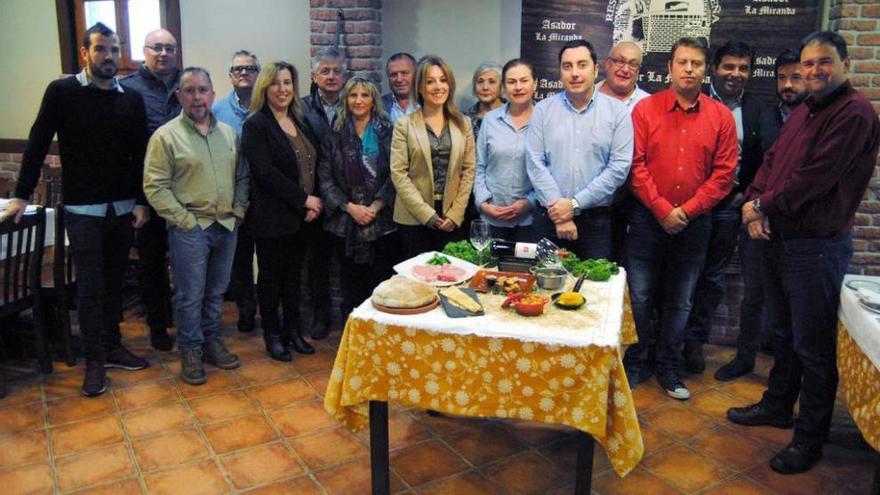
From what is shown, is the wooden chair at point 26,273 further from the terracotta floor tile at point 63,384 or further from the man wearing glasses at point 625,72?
the man wearing glasses at point 625,72

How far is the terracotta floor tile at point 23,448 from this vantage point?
2892 millimetres

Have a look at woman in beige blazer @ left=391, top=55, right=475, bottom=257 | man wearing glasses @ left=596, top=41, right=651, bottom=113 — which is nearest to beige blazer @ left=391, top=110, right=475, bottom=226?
woman in beige blazer @ left=391, top=55, right=475, bottom=257

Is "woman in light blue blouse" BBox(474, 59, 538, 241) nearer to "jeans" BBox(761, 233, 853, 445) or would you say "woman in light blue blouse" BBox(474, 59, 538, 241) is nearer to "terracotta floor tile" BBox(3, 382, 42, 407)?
"jeans" BBox(761, 233, 853, 445)

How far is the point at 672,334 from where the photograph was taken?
3592 mm

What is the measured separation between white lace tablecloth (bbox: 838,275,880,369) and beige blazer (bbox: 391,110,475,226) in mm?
1885

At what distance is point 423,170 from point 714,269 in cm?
166

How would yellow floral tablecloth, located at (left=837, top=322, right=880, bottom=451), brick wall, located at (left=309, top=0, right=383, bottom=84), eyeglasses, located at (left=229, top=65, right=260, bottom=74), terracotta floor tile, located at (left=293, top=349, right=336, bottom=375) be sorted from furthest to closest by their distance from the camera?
1. brick wall, located at (left=309, top=0, right=383, bottom=84)
2. eyeglasses, located at (left=229, top=65, right=260, bottom=74)
3. terracotta floor tile, located at (left=293, top=349, right=336, bottom=375)
4. yellow floral tablecloth, located at (left=837, top=322, right=880, bottom=451)

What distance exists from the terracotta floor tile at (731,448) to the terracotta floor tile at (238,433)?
1909 mm

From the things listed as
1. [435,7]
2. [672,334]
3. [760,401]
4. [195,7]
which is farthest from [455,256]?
[195,7]

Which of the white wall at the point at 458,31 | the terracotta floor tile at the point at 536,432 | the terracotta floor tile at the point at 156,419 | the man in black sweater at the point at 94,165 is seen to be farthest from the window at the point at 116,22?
the terracotta floor tile at the point at 536,432

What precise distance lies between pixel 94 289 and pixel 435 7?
285 cm

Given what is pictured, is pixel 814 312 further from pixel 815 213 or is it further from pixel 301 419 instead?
pixel 301 419

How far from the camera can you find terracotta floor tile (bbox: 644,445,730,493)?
279cm

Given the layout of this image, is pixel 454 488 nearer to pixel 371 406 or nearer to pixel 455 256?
pixel 371 406
